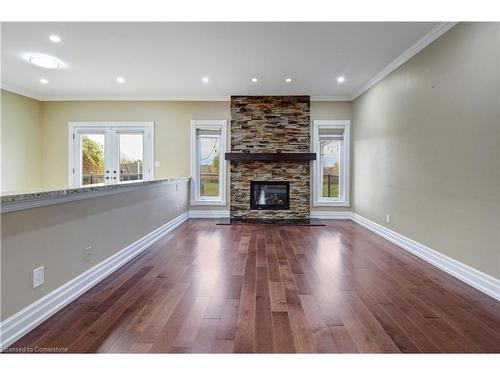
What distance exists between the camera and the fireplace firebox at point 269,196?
636cm

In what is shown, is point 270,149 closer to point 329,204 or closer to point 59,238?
point 329,204

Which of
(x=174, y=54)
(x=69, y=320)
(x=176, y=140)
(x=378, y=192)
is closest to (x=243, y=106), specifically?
(x=176, y=140)

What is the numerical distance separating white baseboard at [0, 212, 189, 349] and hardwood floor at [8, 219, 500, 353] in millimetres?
63

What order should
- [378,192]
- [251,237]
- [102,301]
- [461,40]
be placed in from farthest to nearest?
[378,192] < [251,237] < [461,40] < [102,301]

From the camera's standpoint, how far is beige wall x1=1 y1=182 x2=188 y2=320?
5.60 feet

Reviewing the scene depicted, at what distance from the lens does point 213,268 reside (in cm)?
307

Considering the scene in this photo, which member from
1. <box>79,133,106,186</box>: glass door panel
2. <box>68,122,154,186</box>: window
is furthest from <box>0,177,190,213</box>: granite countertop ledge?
<box>79,133,106,186</box>: glass door panel

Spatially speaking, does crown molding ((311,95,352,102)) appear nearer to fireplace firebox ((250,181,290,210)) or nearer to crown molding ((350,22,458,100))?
crown molding ((350,22,458,100))

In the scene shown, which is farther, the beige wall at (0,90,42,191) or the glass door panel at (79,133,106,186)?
the glass door panel at (79,133,106,186)

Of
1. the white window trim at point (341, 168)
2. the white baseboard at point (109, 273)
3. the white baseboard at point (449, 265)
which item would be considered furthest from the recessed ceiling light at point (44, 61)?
the white baseboard at point (449, 265)

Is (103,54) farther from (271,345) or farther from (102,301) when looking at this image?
(271,345)

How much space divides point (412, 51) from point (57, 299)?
4789mm
